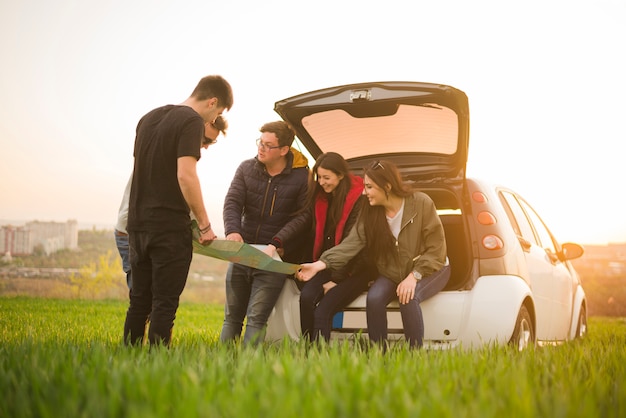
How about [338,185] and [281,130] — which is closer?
[338,185]

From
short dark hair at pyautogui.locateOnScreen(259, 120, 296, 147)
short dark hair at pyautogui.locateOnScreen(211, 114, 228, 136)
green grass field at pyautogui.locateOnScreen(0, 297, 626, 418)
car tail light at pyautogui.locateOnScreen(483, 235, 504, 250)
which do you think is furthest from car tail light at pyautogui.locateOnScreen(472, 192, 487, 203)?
short dark hair at pyautogui.locateOnScreen(211, 114, 228, 136)

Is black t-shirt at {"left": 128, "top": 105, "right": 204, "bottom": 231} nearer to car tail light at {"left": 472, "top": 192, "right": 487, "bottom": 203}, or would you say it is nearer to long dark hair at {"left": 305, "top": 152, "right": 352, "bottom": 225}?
long dark hair at {"left": 305, "top": 152, "right": 352, "bottom": 225}

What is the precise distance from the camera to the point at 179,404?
2.44 meters

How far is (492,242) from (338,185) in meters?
1.29

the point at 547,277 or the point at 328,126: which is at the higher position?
the point at 328,126

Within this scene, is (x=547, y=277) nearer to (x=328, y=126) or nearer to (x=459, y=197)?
(x=459, y=197)

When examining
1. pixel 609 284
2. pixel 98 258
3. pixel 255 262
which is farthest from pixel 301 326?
pixel 98 258

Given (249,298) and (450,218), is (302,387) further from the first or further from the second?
(450,218)

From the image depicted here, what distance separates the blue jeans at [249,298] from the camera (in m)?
5.03

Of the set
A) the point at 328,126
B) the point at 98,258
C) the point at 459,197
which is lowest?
the point at 98,258

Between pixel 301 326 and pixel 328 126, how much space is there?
6.11ft

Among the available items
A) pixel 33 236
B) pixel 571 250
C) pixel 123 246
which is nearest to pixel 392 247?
pixel 123 246

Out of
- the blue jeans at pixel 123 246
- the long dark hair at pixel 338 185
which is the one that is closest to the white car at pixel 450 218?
the long dark hair at pixel 338 185

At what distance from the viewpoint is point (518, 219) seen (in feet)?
18.1
